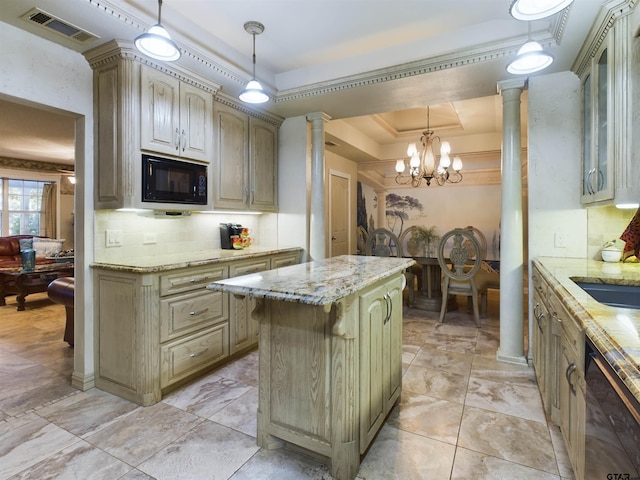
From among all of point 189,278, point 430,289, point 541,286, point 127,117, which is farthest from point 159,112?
point 430,289

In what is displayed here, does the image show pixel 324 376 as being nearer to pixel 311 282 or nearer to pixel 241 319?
pixel 311 282

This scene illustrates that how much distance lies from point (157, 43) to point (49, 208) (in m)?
7.75

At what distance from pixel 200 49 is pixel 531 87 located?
8.69 feet

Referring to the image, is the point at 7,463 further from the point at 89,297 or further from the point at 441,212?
the point at 441,212

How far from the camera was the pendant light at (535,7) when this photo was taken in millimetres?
1521

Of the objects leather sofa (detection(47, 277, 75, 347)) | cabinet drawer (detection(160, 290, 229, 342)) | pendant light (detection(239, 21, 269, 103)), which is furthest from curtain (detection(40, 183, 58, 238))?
pendant light (detection(239, 21, 269, 103))

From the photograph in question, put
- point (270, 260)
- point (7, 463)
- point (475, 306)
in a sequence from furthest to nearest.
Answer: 1. point (475, 306)
2. point (270, 260)
3. point (7, 463)

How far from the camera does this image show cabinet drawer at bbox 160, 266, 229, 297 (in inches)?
93.6

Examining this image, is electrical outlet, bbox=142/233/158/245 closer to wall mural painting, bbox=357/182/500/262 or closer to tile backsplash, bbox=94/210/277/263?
tile backsplash, bbox=94/210/277/263

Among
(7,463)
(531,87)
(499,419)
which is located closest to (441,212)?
(531,87)

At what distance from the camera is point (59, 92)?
2.35 meters

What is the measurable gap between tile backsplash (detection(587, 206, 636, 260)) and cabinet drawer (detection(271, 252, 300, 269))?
2.63m

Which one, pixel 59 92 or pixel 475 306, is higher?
pixel 59 92

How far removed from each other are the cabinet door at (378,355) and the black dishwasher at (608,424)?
0.86m
